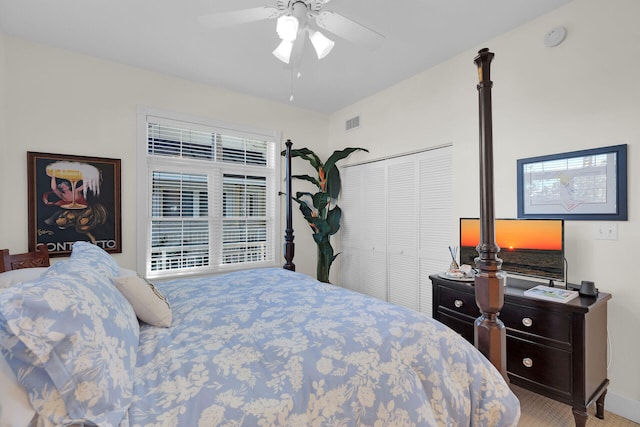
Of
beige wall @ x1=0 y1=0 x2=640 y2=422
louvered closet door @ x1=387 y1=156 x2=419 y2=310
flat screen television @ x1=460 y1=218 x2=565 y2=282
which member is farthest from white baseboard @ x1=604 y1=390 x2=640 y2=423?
louvered closet door @ x1=387 y1=156 x2=419 y2=310

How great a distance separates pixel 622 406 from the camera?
6.59ft

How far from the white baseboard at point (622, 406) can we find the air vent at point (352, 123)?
11.2 ft

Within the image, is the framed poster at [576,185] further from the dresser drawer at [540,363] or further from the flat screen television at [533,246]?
the dresser drawer at [540,363]

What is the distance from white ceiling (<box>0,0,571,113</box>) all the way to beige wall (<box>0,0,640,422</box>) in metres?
0.17

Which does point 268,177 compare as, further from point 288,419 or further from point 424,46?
point 288,419

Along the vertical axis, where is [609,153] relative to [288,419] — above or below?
above

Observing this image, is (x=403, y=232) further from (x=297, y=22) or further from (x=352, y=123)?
(x=297, y=22)

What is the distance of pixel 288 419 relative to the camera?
96 cm

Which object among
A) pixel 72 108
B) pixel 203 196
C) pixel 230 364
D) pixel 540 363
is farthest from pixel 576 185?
pixel 72 108

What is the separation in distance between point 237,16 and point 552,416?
10.6ft

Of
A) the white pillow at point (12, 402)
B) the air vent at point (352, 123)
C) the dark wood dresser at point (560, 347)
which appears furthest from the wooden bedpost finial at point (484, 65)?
the air vent at point (352, 123)

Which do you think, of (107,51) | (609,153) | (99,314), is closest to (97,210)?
(107,51)

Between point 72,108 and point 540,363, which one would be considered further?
point 72,108

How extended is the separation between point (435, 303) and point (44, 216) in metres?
3.44
